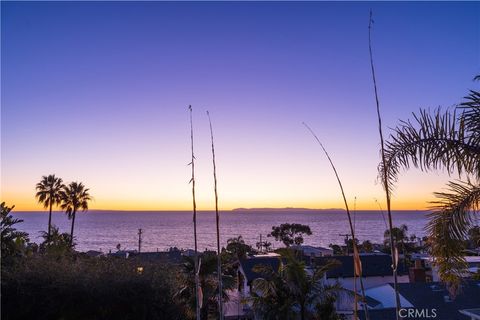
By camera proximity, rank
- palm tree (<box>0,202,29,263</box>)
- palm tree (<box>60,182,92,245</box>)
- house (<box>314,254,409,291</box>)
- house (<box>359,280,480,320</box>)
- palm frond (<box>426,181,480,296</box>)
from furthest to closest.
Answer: palm tree (<box>60,182,92,245</box>)
house (<box>314,254,409,291</box>)
house (<box>359,280,480,320</box>)
palm tree (<box>0,202,29,263</box>)
palm frond (<box>426,181,480,296</box>)

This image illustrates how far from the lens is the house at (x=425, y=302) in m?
20.6

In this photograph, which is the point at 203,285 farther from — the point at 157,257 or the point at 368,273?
the point at 157,257

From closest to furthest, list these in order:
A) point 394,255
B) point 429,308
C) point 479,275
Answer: point 394,255 → point 429,308 → point 479,275

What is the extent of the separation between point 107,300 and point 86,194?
34.1 metres

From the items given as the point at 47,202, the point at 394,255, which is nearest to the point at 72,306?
the point at 394,255

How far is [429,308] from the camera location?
21.1 metres

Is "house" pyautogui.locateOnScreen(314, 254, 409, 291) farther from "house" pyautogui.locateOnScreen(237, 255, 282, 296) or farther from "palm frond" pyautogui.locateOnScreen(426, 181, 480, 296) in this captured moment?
"palm frond" pyautogui.locateOnScreen(426, 181, 480, 296)

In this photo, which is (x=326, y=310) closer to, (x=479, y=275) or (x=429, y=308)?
(x=429, y=308)

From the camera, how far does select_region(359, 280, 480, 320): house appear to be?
67.7 ft

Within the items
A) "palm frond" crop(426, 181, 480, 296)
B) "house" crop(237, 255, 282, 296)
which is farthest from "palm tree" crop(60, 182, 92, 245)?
"palm frond" crop(426, 181, 480, 296)

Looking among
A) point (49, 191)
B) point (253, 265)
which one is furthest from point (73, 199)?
point (253, 265)

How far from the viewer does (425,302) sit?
70.8 feet

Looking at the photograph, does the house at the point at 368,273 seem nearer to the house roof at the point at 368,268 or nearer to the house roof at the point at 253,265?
the house roof at the point at 368,268

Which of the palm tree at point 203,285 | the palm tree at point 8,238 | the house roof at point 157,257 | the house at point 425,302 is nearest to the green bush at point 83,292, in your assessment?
the palm tree at point 8,238
